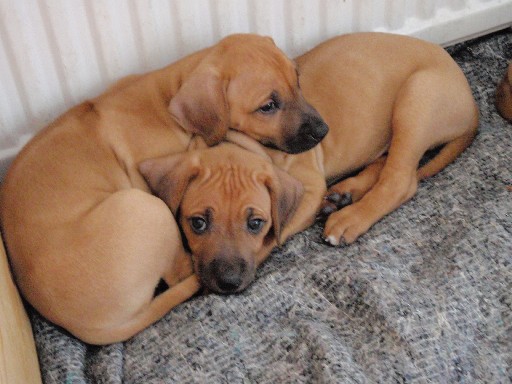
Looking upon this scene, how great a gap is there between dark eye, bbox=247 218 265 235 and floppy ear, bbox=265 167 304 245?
0.18 feet

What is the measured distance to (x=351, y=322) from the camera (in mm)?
1943

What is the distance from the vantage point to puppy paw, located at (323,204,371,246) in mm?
2229

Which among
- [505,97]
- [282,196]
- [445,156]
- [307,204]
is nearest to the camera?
[282,196]

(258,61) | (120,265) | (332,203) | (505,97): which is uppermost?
(258,61)

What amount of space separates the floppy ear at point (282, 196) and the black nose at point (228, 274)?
0.21m

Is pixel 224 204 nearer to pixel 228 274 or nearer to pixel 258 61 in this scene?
pixel 228 274

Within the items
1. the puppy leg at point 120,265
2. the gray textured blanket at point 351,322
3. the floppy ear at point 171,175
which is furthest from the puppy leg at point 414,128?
the puppy leg at point 120,265

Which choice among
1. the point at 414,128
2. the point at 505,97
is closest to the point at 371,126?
the point at 414,128

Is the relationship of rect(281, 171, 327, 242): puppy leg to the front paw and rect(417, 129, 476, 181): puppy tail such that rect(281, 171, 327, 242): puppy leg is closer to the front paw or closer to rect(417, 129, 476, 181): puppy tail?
the front paw

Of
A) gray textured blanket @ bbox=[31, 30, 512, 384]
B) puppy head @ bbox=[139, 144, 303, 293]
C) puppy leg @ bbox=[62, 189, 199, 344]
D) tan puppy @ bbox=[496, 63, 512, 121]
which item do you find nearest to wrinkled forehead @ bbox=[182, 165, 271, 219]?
puppy head @ bbox=[139, 144, 303, 293]

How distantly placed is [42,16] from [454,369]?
1.60 metres

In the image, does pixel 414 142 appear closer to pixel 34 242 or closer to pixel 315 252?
pixel 315 252

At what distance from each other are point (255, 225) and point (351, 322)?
0.41 meters

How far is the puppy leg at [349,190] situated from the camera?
241 cm
